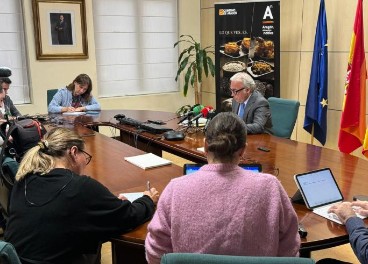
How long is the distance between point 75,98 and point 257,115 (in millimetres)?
2191

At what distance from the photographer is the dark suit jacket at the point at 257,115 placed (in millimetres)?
3318

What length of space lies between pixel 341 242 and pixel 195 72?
15.9 feet

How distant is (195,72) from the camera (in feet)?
20.3

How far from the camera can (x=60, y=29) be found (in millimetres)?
5430

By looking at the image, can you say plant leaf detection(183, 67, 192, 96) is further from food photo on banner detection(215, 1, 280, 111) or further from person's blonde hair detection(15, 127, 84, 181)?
person's blonde hair detection(15, 127, 84, 181)

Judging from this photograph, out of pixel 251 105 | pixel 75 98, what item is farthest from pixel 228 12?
pixel 251 105

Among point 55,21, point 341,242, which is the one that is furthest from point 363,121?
point 55,21

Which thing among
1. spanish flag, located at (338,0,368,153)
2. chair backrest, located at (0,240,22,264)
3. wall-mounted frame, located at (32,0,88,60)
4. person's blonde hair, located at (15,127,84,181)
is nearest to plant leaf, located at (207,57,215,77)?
wall-mounted frame, located at (32,0,88,60)

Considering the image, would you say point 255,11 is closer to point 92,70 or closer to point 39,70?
point 92,70

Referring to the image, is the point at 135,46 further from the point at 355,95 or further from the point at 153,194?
the point at 153,194

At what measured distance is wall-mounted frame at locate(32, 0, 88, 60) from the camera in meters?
5.27

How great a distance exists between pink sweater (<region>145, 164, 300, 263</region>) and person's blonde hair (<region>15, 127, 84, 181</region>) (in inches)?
23.1

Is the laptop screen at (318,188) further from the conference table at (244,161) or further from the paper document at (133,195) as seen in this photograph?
the paper document at (133,195)

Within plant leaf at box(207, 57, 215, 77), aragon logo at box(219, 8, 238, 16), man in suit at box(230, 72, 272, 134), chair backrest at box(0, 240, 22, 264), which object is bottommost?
chair backrest at box(0, 240, 22, 264)
